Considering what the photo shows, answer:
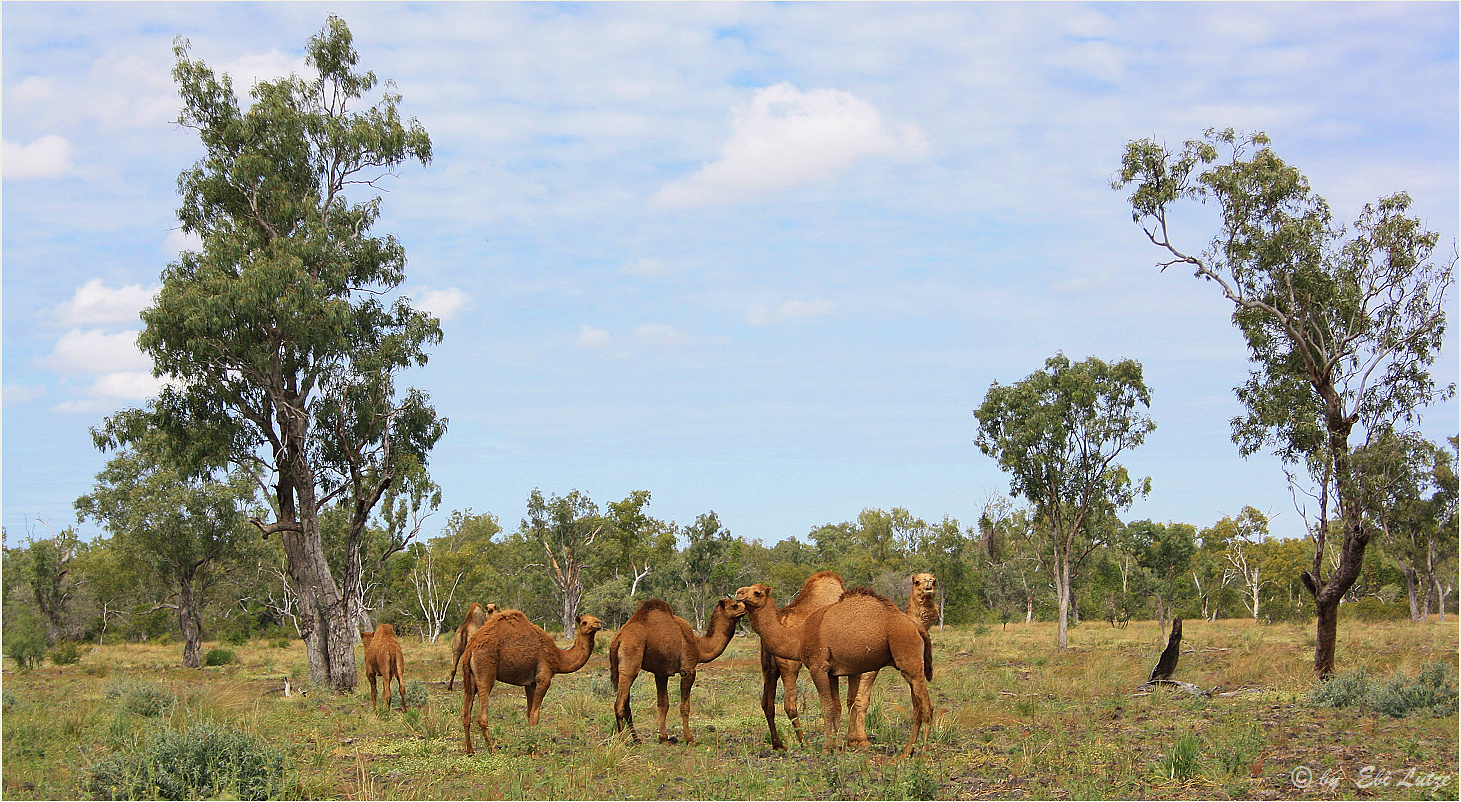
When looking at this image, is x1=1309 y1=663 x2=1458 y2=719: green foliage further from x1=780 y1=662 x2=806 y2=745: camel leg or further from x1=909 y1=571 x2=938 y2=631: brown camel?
x1=780 y1=662 x2=806 y2=745: camel leg

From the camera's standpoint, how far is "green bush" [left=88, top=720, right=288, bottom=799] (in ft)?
30.0

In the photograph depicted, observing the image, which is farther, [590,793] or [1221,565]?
[1221,565]

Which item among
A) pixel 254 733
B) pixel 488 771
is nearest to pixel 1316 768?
pixel 488 771

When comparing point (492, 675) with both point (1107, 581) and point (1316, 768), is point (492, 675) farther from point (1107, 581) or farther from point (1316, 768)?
point (1107, 581)

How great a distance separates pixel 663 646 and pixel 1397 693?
11.1 meters

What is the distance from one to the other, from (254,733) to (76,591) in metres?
61.4

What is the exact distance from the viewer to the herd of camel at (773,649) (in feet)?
34.5

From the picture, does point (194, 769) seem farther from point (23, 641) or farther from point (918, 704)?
point (23, 641)

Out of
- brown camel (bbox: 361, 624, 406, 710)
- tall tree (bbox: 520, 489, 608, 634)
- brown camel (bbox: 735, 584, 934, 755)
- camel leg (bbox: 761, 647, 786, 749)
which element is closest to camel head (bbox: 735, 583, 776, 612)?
brown camel (bbox: 735, 584, 934, 755)

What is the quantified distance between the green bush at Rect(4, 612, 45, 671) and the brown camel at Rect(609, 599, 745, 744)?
35045mm

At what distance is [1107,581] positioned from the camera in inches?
2916

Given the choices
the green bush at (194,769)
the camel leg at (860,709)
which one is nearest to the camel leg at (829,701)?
the camel leg at (860,709)

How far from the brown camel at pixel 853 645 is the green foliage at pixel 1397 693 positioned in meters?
7.92

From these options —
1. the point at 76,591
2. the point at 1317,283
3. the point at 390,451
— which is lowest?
the point at 76,591
